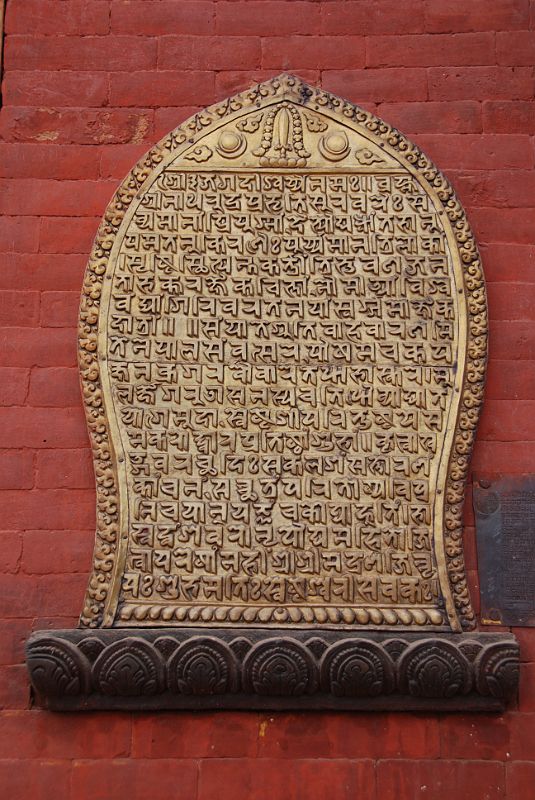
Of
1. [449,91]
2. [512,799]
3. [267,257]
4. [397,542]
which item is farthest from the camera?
[449,91]

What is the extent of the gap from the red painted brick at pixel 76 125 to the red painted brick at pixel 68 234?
41 cm

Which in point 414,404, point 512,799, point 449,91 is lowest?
point 512,799

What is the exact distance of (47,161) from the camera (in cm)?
452

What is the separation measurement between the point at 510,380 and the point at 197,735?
190cm

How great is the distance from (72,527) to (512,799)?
1953 mm

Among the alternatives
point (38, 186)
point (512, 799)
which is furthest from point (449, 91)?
point (512, 799)

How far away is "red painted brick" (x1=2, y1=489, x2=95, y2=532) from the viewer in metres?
3.98

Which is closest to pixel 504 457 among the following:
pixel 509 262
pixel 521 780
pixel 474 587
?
pixel 474 587

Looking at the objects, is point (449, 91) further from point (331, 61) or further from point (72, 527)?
point (72, 527)

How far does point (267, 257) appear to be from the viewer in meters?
4.29

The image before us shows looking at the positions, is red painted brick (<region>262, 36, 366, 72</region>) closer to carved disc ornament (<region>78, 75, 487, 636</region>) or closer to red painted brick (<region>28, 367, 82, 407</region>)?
carved disc ornament (<region>78, 75, 487, 636</region>)

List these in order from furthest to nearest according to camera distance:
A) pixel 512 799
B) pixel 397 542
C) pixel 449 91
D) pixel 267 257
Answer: pixel 449 91
pixel 267 257
pixel 397 542
pixel 512 799

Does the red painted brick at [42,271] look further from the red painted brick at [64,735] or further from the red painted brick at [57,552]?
the red painted brick at [64,735]

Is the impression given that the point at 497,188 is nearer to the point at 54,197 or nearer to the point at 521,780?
the point at 54,197
